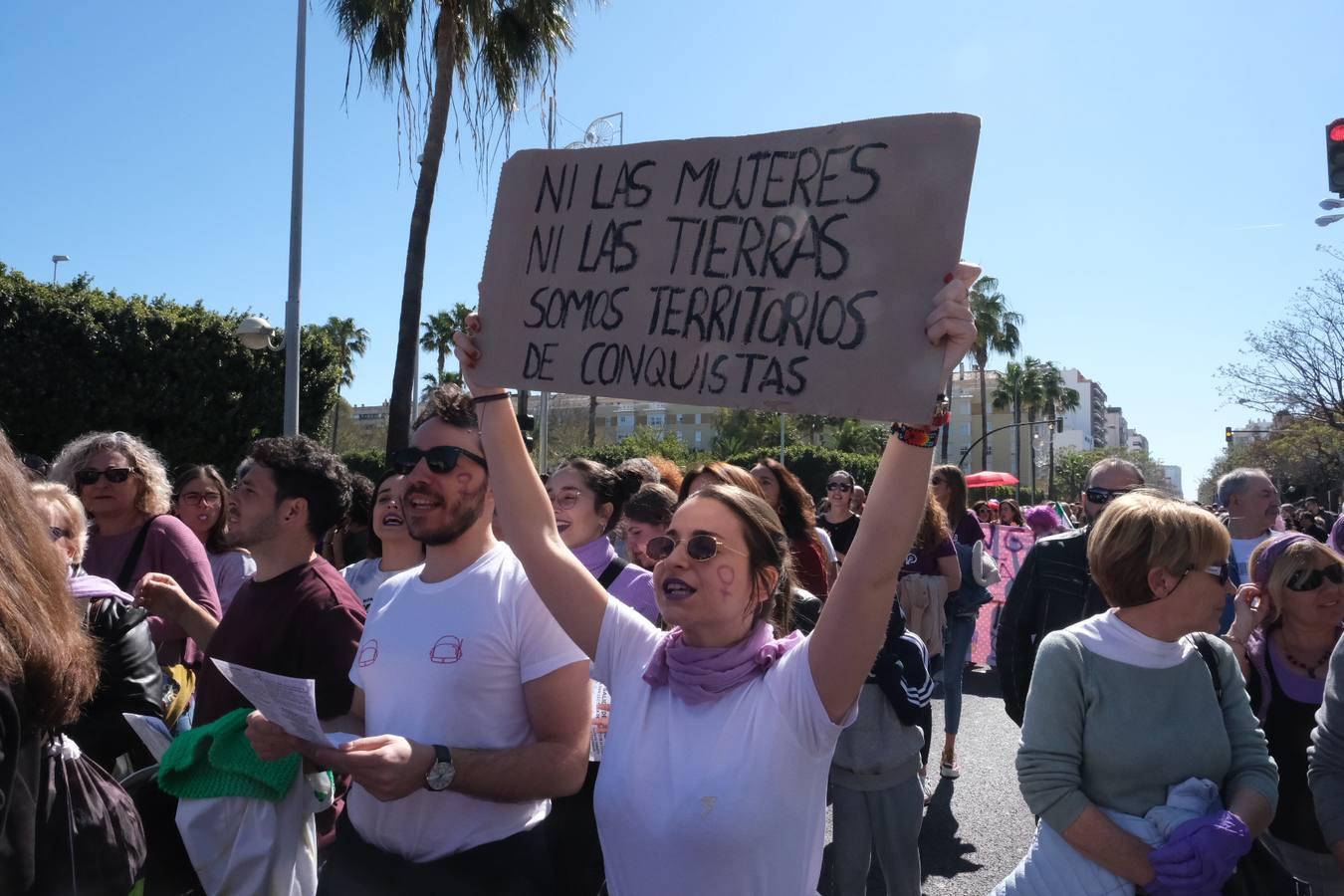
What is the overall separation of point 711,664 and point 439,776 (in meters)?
0.68

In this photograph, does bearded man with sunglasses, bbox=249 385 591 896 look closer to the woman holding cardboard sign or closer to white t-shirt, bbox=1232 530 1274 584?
the woman holding cardboard sign

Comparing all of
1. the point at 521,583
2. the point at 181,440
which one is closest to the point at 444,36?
the point at 181,440

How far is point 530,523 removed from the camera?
7.84 feet

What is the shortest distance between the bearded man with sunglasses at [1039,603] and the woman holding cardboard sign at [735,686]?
6.68ft

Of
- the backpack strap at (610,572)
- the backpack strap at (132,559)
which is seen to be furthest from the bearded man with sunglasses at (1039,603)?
the backpack strap at (132,559)

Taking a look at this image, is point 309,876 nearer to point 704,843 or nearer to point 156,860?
point 156,860

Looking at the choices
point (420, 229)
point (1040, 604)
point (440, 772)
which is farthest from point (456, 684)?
point (420, 229)

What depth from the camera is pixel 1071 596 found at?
12.9 feet

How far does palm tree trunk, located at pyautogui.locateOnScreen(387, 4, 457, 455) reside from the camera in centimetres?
1252

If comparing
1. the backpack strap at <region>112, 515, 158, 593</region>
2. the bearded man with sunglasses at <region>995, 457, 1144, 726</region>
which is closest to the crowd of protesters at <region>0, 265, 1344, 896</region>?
the bearded man with sunglasses at <region>995, 457, 1144, 726</region>

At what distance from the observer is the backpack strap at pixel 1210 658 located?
2543mm

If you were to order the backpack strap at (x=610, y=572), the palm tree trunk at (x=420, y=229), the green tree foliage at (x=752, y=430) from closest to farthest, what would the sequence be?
the backpack strap at (x=610, y=572) → the palm tree trunk at (x=420, y=229) → the green tree foliage at (x=752, y=430)

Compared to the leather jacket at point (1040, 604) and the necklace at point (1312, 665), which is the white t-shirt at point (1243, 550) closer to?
the leather jacket at point (1040, 604)

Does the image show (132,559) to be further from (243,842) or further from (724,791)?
(724,791)
